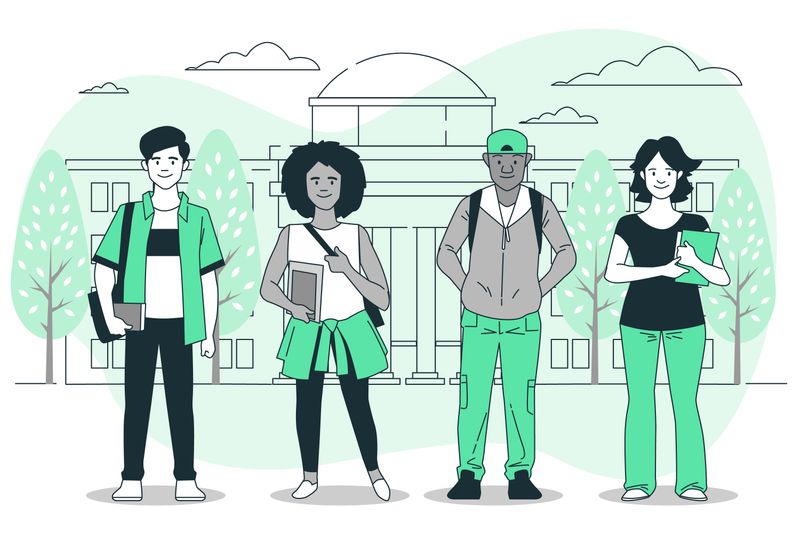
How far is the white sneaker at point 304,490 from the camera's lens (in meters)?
8.97

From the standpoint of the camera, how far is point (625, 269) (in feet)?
29.1

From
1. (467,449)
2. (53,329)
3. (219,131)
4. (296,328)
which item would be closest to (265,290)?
(296,328)

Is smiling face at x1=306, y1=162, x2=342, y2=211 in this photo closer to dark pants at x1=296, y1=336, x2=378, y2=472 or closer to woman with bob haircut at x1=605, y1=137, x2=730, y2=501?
dark pants at x1=296, y1=336, x2=378, y2=472

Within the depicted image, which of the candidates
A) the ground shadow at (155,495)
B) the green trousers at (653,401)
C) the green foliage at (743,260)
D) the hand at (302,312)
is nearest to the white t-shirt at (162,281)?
the hand at (302,312)

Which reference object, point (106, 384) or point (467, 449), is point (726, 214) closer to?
point (467, 449)

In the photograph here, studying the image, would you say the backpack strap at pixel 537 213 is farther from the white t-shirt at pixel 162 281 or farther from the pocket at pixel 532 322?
the white t-shirt at pixel 162 281

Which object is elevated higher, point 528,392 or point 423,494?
point 528,392

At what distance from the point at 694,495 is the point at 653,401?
0.70m

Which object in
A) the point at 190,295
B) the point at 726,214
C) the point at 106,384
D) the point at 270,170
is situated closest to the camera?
the point at 190,295

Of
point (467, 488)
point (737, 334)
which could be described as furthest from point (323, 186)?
point (737, 334)

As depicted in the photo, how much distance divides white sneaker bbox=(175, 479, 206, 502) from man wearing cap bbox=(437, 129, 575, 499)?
1731 millimetres

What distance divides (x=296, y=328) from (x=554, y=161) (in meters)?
3.79

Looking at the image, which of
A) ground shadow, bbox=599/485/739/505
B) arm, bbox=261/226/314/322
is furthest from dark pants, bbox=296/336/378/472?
ground shadow, bbox=599/485/739/505

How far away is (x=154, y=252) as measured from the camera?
8820 mm
